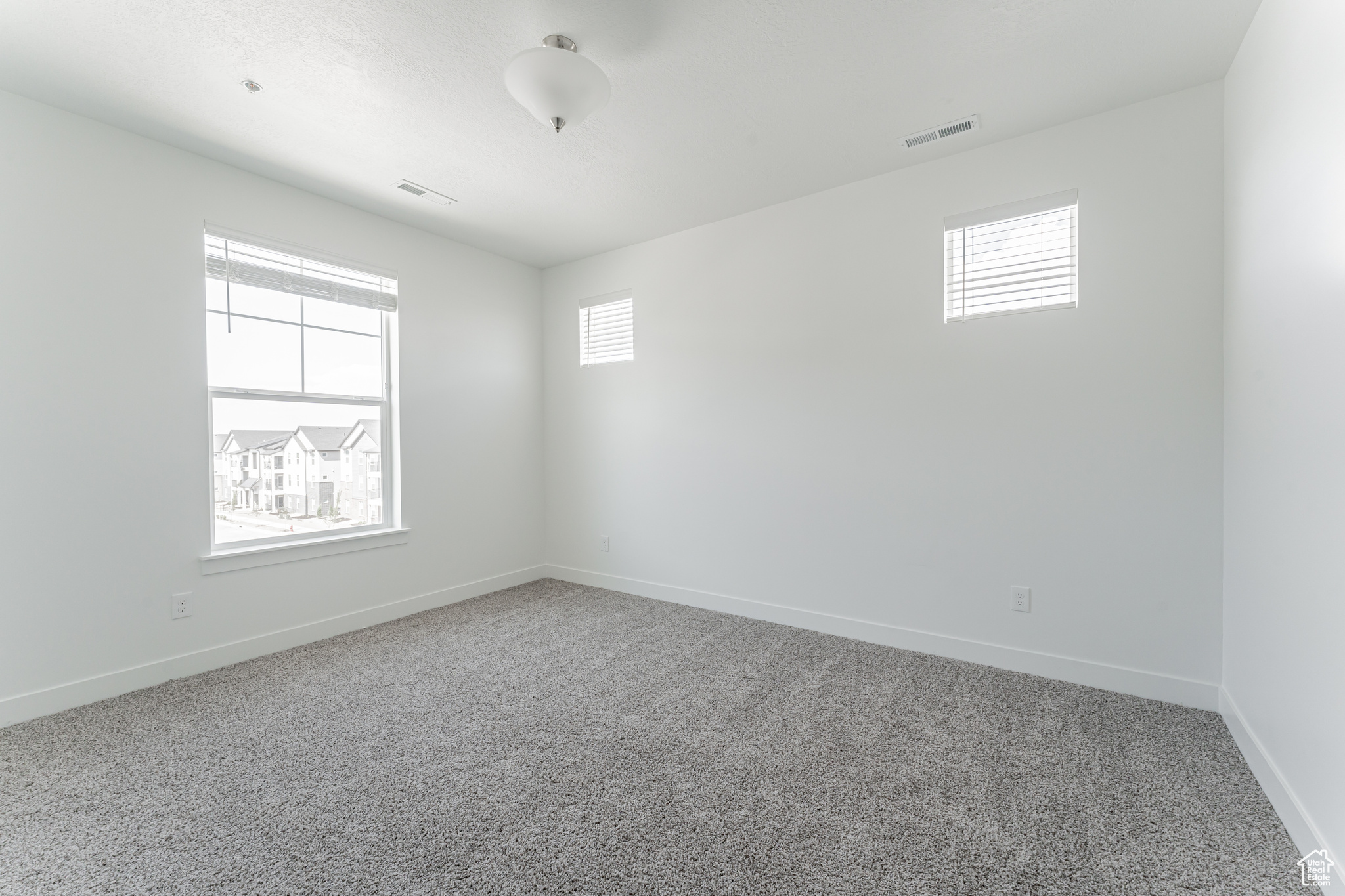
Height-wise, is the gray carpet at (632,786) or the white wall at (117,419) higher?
the white wall at (117,419)

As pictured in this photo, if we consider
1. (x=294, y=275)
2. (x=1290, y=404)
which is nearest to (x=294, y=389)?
(x=294, y=275)

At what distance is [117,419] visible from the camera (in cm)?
262

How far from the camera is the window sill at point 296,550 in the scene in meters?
2.95

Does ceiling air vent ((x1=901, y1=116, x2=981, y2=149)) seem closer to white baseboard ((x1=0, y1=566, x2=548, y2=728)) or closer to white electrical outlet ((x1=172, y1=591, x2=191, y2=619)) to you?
white baseboard ((x1=0, y1=566, x2=548, y2=728))

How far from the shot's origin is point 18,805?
1817 mm

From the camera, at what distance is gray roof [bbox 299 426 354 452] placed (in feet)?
11.3

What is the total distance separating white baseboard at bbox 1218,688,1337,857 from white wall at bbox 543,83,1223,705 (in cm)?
23

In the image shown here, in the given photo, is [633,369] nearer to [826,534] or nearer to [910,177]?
[826,534]

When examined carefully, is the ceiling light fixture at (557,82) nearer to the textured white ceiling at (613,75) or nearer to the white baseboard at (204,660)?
the textured white ceiling at (613,75)

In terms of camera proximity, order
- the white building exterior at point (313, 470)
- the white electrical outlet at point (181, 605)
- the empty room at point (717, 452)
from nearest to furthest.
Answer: the empty room at point (717, 452) → the white electrical outlet at point (181, 605) → the white building exterior at point (313, 470)

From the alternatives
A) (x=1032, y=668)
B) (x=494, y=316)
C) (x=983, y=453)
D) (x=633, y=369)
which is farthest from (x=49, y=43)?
(x=1032, y=668)

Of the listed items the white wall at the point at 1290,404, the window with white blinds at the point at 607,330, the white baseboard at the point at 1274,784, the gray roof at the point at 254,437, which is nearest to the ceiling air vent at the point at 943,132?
the white wall at the point at 1290,404

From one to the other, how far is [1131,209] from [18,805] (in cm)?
482

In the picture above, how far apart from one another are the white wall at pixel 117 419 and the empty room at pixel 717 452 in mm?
17
